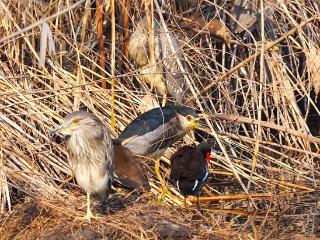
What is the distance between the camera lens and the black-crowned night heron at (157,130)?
6129 millimetres

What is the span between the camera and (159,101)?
24.9 ft

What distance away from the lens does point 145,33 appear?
6.59 metres

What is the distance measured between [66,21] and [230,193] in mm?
1995

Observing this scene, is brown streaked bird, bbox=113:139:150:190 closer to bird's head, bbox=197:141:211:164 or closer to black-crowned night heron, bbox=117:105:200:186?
black-crowned night heron, bbox=117:105:200:186

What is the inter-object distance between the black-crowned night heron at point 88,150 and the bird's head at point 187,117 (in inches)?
67.4

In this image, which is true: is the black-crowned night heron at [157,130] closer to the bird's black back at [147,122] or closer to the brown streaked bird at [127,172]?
the bird's black back at [147,122]

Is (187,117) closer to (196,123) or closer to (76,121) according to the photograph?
(196,123)

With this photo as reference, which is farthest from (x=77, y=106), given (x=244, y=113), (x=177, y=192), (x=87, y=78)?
(x=244, y=113)

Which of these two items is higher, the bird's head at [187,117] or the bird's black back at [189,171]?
the bird's head at [187,117]

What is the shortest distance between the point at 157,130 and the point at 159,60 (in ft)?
2.94

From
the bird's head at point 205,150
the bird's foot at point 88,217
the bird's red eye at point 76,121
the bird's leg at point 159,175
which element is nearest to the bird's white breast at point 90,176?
the bird's foot at point 88,217

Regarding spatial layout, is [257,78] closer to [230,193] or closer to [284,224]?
[230,193]

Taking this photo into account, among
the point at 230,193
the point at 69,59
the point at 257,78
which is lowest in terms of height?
the point at 230,193

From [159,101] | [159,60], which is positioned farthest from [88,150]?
[159,101]
